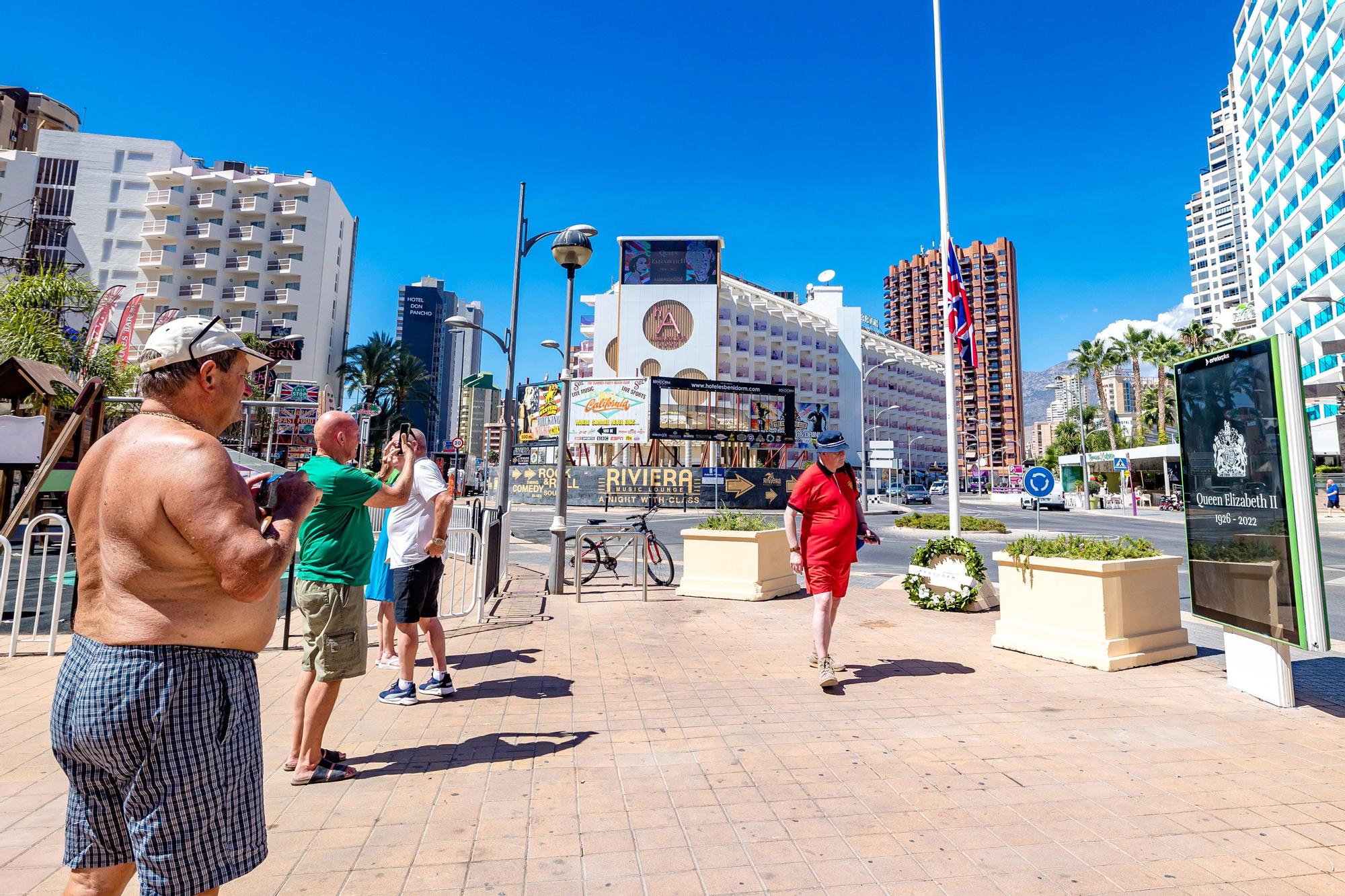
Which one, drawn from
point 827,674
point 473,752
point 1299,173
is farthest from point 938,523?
point 1299,173

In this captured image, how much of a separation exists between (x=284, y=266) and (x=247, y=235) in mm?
3599

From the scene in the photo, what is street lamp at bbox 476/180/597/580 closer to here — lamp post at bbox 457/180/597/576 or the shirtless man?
lamp post at bbox 457/180/597/576

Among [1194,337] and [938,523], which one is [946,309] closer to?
[938,523]

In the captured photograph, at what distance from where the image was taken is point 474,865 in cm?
249

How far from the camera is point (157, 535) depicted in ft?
5.16

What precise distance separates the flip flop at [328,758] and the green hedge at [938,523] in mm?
13448

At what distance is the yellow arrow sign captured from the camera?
133 ft

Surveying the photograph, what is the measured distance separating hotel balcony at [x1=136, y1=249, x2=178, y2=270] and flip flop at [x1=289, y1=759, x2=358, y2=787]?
68.0m

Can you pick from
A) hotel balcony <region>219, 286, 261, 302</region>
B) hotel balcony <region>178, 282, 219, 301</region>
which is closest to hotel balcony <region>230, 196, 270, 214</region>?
hotel balcony <region>219, 286, 261, 302</region>

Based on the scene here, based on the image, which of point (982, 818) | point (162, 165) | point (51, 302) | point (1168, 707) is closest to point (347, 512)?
point (982, 818)

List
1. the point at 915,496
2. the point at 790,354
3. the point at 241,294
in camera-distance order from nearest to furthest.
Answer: the point at 915,496
the point at 241,294
the point at 790,354

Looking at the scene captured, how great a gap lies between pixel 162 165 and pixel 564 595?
70758 mm

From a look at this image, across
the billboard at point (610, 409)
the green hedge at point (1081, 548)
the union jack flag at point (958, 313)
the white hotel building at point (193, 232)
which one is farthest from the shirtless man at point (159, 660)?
the white hotel building at point (193, 232)

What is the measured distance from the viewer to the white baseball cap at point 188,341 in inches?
67.7
